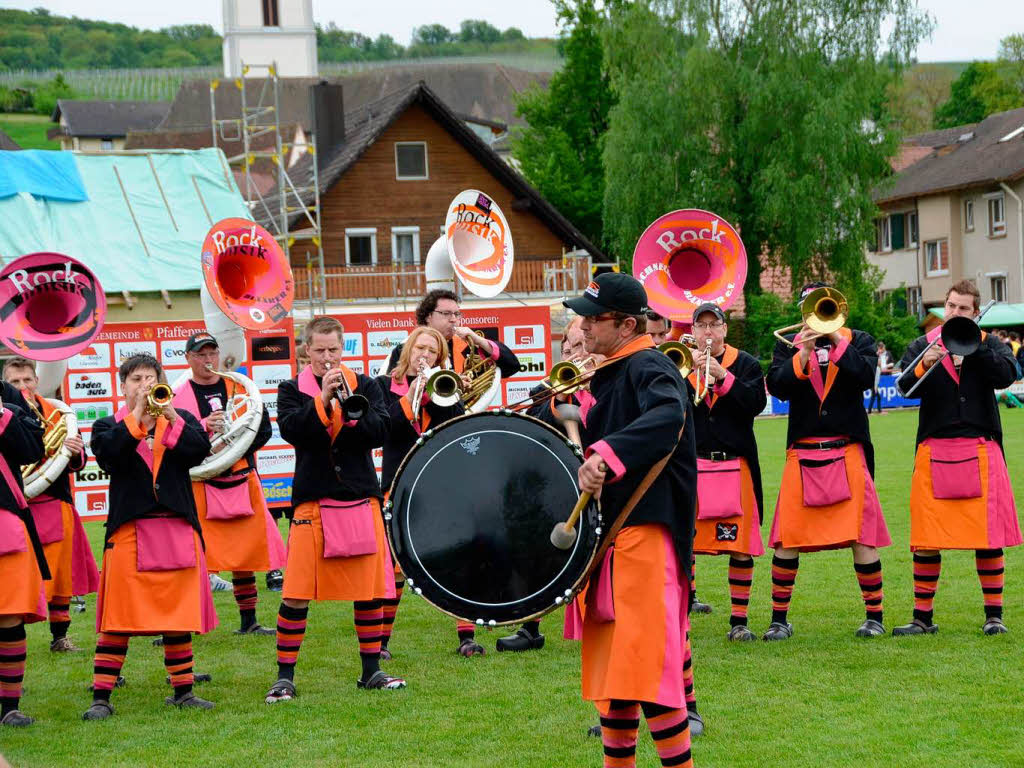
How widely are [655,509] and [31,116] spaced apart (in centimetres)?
11137

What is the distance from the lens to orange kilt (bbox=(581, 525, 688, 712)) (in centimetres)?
494

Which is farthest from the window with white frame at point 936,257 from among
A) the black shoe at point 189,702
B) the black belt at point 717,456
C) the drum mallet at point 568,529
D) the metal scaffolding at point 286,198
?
the drum mallet at point 568,529

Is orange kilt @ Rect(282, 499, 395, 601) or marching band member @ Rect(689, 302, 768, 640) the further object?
marching band member @ Rect(689, 302, 768, 640)

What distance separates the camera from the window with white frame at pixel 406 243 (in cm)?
4125

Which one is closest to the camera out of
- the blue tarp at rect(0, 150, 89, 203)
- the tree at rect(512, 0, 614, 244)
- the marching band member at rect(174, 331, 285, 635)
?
the marching band member at rect(174, 331, 285, 635)

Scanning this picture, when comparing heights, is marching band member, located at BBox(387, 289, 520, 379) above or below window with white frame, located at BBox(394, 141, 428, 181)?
below

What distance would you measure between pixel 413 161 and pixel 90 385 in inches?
1108

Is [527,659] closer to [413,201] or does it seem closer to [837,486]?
[837,486]

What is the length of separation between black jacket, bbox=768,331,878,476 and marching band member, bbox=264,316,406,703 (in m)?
2.60

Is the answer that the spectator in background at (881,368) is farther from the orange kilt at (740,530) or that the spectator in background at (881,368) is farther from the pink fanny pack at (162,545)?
the pink fanny pack at (162,545)

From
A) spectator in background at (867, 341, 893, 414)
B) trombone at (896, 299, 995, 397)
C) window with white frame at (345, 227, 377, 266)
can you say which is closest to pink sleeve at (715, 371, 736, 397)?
trombone at (896, 299, 995, 397)

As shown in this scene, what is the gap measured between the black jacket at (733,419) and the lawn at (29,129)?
8751 cm

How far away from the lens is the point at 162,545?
7004 mm

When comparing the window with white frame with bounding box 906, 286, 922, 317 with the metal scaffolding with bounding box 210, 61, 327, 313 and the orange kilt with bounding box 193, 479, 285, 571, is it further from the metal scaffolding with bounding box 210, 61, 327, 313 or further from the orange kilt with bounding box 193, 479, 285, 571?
the orange kilt with bounding box 193, 479, 285, 571
